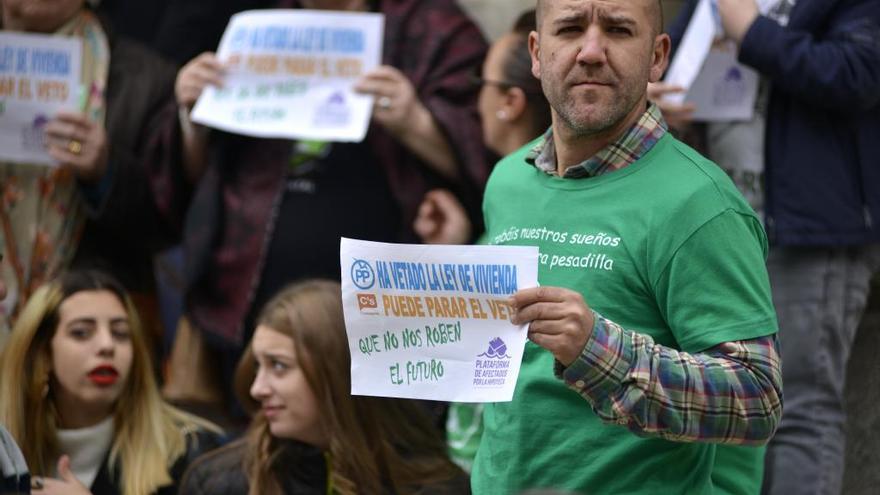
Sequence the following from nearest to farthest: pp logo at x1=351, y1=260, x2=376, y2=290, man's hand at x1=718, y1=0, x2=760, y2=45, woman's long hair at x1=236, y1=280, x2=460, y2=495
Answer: pp logo at x1=351, y1=260, x2=376, y2=290 → man's hand at x1=718, y1=0, x2=760, y2=45 → woman's long hair at x1=236, y1=280, x2=460, y2=495

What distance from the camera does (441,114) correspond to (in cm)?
586

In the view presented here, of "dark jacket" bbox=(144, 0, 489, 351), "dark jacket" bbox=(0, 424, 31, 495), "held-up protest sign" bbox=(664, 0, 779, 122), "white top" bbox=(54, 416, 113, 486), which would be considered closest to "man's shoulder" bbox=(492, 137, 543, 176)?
"dark jacket" bbox=(0, 424, 31, 495)

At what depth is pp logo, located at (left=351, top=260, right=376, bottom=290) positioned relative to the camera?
323 centimetres

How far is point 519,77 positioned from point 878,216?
1363 mm

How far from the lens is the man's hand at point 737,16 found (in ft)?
16.2

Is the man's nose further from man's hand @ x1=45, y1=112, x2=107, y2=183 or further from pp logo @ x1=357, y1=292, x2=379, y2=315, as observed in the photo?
man's hand @ x1=45, y1=112, x2=107, y2=183

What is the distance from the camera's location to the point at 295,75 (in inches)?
233

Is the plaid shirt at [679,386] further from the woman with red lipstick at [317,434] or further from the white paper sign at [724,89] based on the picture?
the white paper sign at [724,89]

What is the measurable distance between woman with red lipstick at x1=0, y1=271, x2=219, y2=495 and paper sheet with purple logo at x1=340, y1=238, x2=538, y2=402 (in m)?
2.30

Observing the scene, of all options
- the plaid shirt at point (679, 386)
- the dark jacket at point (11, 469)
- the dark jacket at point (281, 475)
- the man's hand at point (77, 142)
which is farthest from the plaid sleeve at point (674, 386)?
the man's hand at point (77, 142)

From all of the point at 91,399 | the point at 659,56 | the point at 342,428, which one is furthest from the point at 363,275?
the point at 91,399

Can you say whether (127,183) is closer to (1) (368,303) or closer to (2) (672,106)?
(2) (672,106)

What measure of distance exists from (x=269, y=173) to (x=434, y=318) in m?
2.93

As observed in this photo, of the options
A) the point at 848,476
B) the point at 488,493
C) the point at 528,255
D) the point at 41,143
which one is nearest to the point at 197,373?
the point at 41,143
